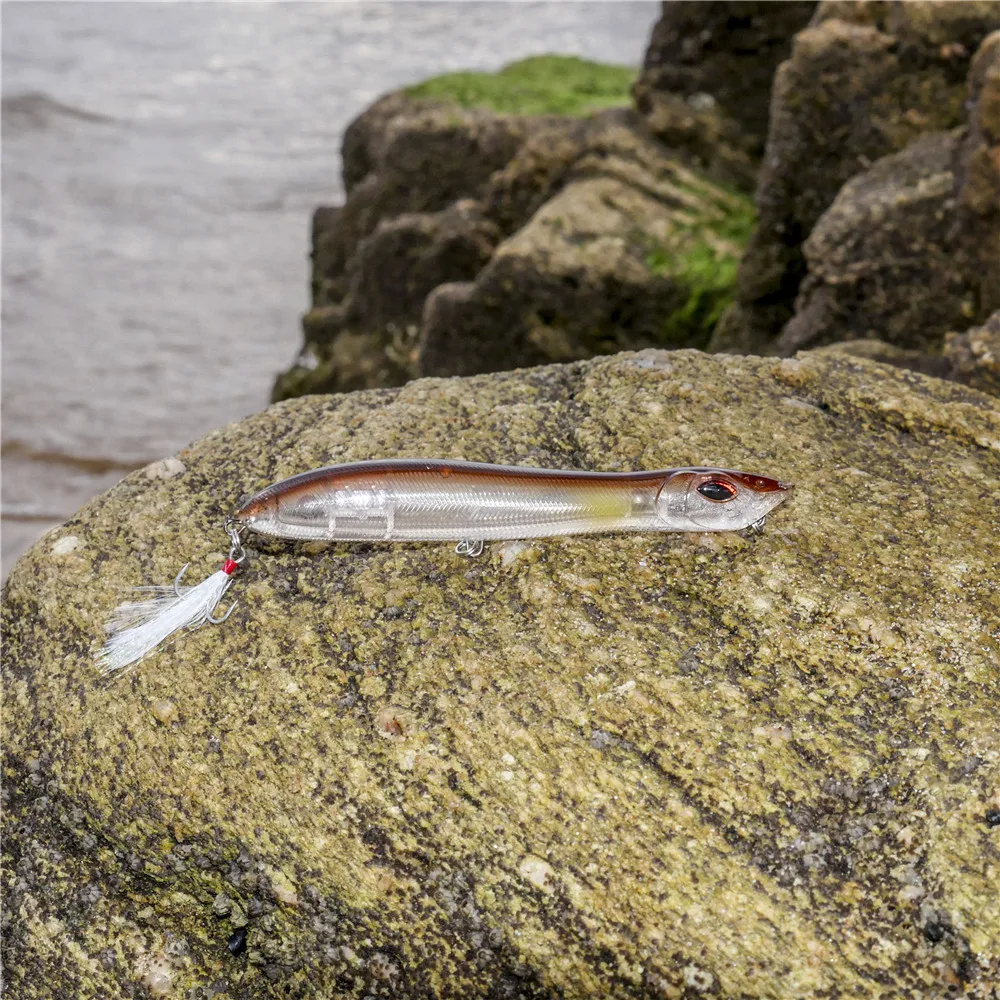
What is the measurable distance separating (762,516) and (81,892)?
2173 millimetres

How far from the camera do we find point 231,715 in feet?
9.00

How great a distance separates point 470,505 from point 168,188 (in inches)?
592

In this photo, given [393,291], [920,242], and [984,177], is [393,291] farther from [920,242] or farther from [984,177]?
[984,177]

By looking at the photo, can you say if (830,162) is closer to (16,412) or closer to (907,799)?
(907,799)

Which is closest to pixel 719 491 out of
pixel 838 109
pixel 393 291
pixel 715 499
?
pixel 715 499

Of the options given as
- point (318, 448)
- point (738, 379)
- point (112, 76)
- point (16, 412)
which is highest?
point (738, 379)

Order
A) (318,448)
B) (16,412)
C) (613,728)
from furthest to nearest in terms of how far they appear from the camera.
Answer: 1. (16,412)
2. (318,448)
3. (613,728)

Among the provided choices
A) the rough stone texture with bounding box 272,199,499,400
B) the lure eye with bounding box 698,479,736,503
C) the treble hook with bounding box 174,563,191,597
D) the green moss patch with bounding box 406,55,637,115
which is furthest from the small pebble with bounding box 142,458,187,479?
the green moss patch with bounding box 406,55,637,115

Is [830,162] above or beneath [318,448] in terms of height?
above

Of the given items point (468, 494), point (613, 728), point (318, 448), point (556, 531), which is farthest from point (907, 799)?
point (318, 448)

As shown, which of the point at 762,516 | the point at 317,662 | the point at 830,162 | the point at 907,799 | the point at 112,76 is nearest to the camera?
the point at 907,799

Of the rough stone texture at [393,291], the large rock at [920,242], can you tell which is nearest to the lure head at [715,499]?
the large rock at [920,242]

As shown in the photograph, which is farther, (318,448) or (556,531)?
(318,448)

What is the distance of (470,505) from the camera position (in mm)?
3068
